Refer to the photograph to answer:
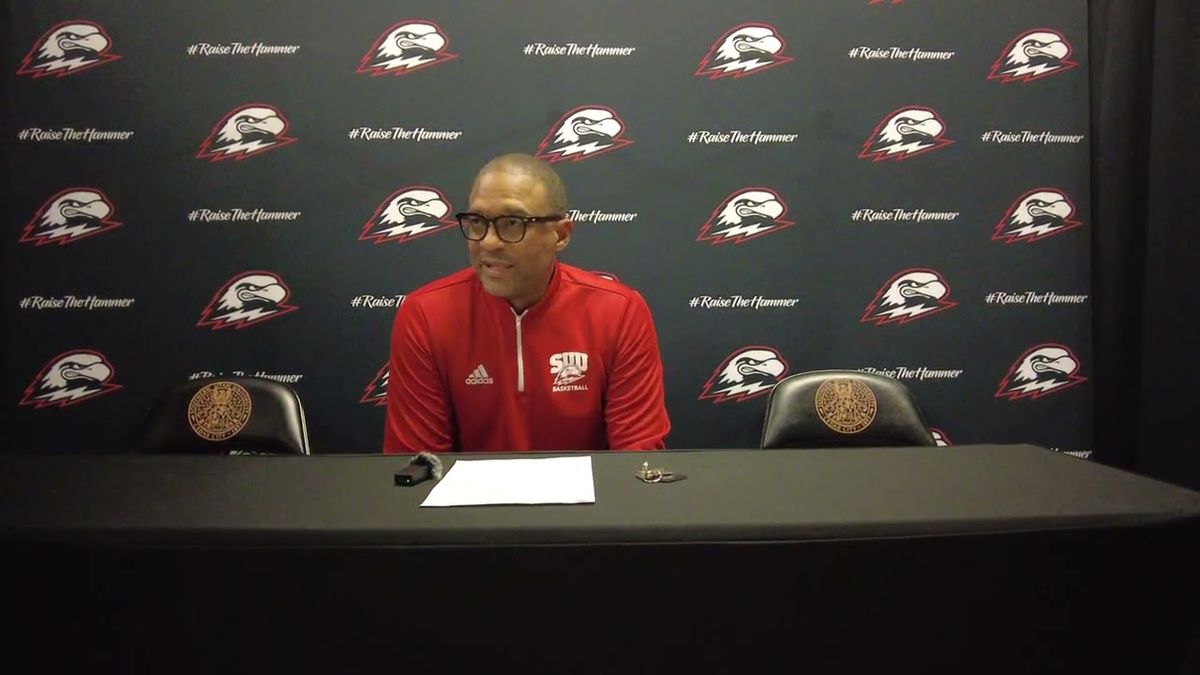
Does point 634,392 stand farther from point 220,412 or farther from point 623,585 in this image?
point 220,412

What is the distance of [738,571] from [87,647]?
0.91 metres

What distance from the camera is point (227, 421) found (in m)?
2.33

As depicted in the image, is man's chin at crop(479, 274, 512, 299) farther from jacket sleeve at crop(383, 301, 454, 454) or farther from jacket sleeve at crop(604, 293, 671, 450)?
jacket sleeve at crop(604, 293, 671, 450)

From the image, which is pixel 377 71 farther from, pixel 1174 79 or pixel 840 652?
pixel 1174 79

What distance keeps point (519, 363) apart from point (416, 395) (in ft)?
1.04

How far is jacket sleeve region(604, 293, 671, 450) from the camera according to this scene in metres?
2.04

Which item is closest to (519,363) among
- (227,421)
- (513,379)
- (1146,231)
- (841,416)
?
(513,379)

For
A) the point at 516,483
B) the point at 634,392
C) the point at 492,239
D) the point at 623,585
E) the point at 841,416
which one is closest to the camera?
the point at 623,585

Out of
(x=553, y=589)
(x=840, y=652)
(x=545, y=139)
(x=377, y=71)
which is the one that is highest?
(x=377, y=71)

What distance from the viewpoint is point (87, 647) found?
965 millimetres

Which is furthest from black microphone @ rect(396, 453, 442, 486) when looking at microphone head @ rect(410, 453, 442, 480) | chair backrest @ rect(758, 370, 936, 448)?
chair backrest @ rect(758, 370, 936, 448)

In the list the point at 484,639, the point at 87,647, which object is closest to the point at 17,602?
the point at 87,647

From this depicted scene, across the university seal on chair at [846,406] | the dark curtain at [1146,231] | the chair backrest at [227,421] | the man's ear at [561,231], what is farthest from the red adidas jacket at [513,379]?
the dark curtain at [1146,231]

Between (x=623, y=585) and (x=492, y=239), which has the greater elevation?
(x=492, y=239)
